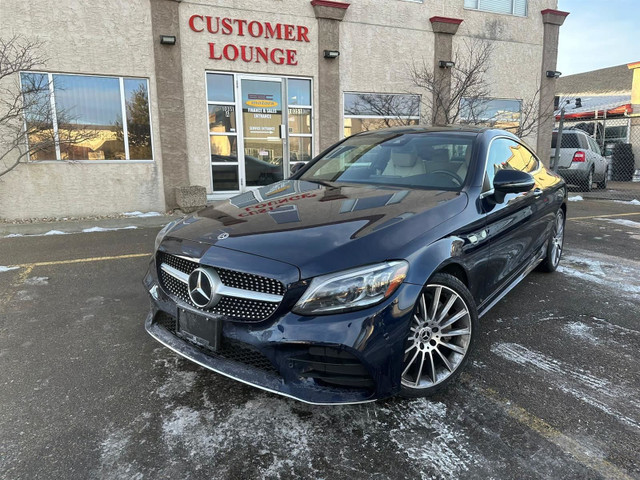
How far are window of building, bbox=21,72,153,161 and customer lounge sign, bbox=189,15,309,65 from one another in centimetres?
173

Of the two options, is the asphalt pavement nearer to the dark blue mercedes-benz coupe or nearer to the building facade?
the dark blue mercedes-benz coupe

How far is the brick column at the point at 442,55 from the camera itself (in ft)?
38.1

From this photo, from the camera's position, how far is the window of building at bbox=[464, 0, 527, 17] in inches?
484

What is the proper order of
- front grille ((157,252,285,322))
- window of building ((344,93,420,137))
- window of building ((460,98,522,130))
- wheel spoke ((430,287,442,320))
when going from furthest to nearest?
window of building ((460,98,522,130))
window of building ((344,93,420,137))
wheel spoke ((430,287,442,320))
front grille ((157,252,285,322))

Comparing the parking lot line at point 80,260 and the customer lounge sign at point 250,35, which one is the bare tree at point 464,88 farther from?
the parking lot line at point 80,260

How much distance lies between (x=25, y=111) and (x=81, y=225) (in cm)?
249

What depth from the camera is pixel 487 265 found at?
2.97m

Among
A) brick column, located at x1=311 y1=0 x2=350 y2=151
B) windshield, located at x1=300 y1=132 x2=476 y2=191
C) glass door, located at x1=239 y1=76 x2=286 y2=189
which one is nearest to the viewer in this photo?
windshield, located at x1=300 y1=132 x2=476 y2=191

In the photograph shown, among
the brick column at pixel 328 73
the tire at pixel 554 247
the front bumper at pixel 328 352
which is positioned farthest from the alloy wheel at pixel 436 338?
the brick column at pixel 328 73

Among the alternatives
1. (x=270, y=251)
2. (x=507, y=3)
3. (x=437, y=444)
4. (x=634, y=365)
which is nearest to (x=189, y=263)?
(x=270, y=251)

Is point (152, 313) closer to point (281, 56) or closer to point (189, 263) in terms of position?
point (189, 263)

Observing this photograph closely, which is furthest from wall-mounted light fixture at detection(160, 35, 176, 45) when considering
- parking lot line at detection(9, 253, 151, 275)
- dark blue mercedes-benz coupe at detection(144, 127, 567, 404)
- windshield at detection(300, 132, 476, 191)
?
dark blue mercedes-benz coupe at detection(144, 127, 567, 404)

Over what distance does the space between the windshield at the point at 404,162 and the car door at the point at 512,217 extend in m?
0.24

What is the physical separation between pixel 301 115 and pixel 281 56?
138 centimetres
